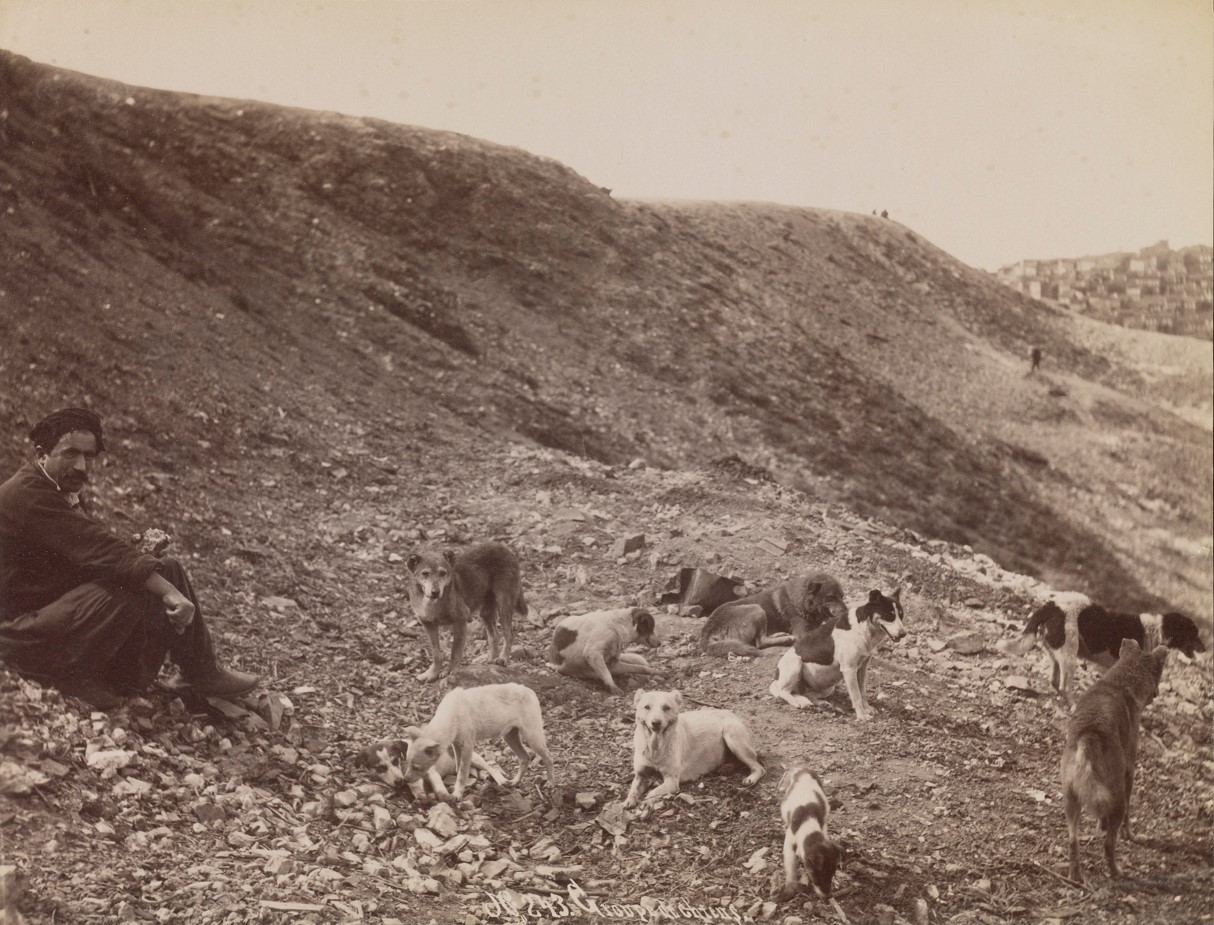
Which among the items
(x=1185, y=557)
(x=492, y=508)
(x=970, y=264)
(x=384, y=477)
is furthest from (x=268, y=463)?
(x=1185, y=557)

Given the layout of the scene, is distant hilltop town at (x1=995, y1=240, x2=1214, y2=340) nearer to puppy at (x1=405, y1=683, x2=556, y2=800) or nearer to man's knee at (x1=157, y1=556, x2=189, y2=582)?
puppy at (x1=405, y1=683, x2=556, y2=800)

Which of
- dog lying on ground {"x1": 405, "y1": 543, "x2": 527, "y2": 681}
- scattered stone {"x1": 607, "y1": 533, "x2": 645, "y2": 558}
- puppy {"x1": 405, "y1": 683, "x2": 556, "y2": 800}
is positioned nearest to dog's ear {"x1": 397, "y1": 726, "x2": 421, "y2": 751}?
puppy {"x1": 405, "y1": 683, "x2": 556, "y2": 800}

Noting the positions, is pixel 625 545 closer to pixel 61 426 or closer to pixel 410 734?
pixel 410 734

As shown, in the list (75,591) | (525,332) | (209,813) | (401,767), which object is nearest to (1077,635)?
(525,332)

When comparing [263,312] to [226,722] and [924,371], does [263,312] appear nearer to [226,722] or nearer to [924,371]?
[226,722]

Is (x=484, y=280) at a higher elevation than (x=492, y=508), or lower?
higher
